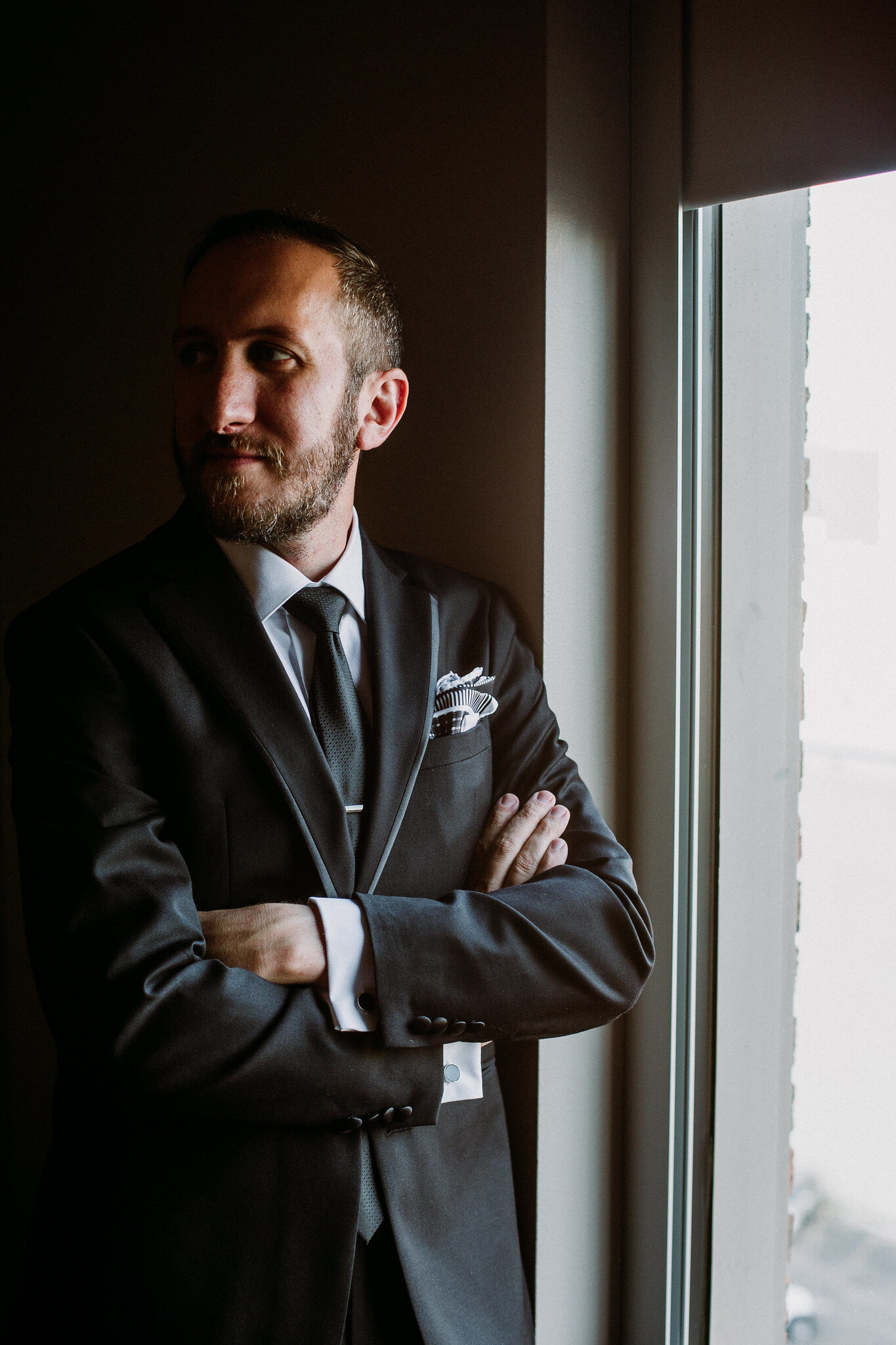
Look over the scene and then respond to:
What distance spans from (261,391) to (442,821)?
24.8 inches

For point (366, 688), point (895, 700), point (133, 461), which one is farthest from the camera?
point (133, 461)

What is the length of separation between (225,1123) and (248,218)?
1.21 metres

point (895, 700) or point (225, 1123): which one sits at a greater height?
point (895, 700)

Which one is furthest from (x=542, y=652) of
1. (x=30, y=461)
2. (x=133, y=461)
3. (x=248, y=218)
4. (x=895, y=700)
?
(x=30, y=461)

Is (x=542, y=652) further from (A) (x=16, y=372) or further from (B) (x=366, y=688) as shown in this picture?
(A) (x=16, y=372)

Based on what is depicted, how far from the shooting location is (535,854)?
1348 millimetres

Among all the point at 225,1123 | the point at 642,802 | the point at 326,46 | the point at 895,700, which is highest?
the point at 326,46

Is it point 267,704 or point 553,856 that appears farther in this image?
point 553,856

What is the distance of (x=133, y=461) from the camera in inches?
83.0

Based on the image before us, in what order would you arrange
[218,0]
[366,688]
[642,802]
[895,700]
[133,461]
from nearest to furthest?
[366,688]
[895,700]
[642,802]
[218,0]
[133,461]

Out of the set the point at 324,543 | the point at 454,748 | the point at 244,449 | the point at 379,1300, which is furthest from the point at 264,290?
the point at 379,1300

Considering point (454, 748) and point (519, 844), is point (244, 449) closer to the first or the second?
point (454, 748)

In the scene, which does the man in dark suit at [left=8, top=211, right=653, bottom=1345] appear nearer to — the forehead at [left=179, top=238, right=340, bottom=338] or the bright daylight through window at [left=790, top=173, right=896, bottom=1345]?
the forehead at [left=179, top=238, right=340, bottom=338]

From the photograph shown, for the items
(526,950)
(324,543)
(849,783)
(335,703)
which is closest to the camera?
(526,950)
